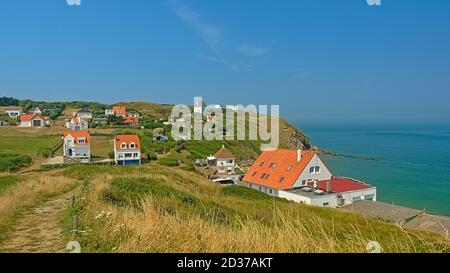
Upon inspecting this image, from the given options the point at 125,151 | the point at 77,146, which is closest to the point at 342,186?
the point at 125,151

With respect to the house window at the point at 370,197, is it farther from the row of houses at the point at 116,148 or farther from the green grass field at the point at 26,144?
the green grass field at the point at 26,144

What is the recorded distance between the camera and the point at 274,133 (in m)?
89.6

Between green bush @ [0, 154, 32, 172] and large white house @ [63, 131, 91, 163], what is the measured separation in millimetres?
4919

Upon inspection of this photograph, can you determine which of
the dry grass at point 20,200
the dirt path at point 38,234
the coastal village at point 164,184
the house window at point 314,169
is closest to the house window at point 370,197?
the coastal village at point 164,184

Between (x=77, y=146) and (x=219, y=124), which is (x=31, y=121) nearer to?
(x=77, y=146)

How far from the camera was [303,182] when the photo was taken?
30.3m

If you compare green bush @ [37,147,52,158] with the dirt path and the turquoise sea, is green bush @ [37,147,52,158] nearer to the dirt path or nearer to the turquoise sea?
the dirt path

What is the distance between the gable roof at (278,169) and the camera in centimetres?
3022

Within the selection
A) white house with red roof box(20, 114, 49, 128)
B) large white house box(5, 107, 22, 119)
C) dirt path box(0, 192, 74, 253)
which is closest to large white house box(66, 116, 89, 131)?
white house with red roof box(20, 114, 49, 128)

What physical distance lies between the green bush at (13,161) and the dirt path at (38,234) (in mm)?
28398

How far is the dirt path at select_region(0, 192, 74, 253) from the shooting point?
534 centimetres
